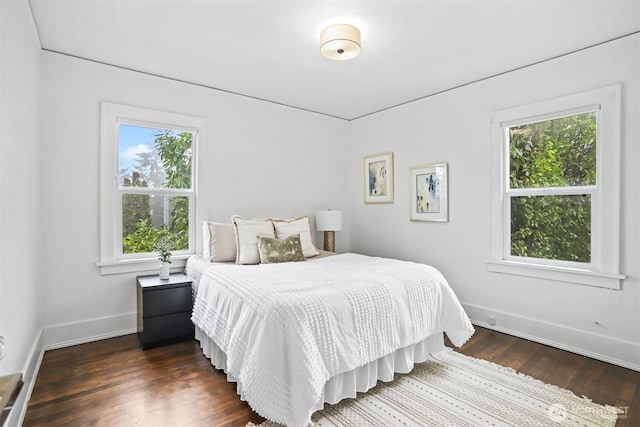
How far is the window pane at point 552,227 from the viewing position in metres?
2.99

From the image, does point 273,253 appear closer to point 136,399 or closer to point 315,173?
point 136,399

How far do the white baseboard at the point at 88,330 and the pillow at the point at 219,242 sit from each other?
3.17 ft

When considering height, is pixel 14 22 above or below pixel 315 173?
above

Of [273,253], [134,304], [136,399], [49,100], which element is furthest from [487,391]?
[49,100]

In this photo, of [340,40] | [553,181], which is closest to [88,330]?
[340,40]

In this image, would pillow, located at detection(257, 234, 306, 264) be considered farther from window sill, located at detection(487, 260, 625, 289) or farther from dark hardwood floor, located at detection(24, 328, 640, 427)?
window sill, located at detection(487, 260, 625, 289)

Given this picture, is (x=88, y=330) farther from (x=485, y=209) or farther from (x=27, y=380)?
(x=485, y=209)

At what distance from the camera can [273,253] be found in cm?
330

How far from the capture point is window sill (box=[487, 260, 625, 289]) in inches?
109

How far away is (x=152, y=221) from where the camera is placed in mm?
3553

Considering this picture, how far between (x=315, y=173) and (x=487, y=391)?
3355mm

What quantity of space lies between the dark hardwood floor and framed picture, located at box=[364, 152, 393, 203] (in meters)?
2.14

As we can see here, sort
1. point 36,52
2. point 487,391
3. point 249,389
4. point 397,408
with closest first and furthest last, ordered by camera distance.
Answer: point 249,389 → point 397,408 → point 487,391 → point 36,52

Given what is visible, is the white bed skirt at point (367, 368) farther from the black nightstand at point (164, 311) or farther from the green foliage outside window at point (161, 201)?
the green foliage outside window at point (161, 201)
